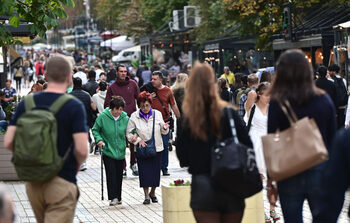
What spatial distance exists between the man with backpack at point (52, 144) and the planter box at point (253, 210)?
8.04 ft

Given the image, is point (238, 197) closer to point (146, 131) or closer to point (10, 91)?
point (146, 131)

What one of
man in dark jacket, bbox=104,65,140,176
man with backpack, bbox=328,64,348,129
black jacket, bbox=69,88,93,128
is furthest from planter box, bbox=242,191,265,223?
black jacket, bbox=69,88,93,128

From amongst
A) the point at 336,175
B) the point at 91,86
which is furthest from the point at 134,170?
the point at 336,175

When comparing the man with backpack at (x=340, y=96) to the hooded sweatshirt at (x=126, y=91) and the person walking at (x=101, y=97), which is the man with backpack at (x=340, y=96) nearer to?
the hooded sweatshirt at (x=126, y=91)

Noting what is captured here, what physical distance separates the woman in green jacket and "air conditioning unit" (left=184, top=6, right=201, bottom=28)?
32.5 metres

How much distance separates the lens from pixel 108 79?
29.4 m

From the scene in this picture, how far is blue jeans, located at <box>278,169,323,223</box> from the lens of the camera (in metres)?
6.17

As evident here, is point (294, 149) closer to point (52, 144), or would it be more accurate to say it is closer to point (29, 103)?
point (52, 144)

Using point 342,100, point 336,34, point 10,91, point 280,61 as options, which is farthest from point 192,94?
point 10,91

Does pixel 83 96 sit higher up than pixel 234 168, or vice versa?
pixel 234 168

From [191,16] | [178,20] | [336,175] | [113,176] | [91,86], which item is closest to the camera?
[336,175]

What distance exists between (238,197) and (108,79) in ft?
77.6

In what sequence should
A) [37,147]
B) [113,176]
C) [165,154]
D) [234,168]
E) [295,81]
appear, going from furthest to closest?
[165,154], [113,176], [295,81], [37,147], [234,168]

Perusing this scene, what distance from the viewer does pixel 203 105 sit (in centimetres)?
605
